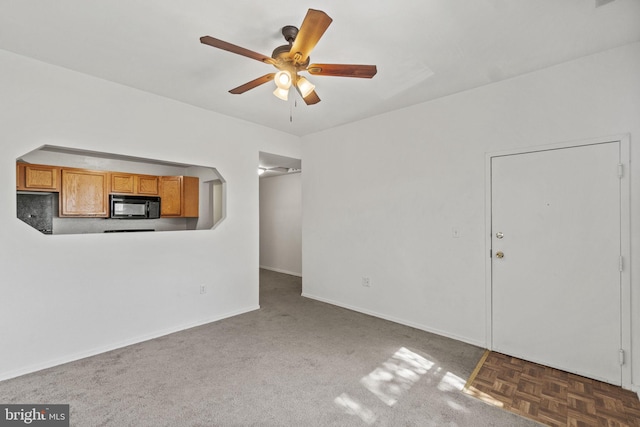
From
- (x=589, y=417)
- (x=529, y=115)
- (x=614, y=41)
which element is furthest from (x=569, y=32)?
(x=589, y=417)

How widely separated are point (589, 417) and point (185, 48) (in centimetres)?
401

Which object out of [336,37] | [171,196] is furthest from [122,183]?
[336,37]

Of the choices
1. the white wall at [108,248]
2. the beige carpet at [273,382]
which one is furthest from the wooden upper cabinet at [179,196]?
the beige carpet at [273,382]

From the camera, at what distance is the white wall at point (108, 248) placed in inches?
97.0

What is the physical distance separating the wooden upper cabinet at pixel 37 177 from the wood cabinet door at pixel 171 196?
1.33 metres

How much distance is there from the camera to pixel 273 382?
7.66 feet

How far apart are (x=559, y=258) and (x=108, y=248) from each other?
4.34 meters

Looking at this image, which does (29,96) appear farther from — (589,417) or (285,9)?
(589,417)

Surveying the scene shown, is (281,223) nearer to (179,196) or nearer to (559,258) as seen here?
(179,196)

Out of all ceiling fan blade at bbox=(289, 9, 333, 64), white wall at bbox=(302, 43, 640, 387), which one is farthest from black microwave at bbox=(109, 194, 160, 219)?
ceiling fan blade at bbox=(289, 9, 333, 64)

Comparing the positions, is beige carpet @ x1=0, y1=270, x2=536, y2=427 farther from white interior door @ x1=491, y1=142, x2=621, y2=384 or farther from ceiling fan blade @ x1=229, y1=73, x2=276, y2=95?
ceiling fan blade @ x1=229, y1=73, x2=276, y2=95

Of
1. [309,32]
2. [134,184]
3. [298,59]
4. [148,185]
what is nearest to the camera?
[309,32]

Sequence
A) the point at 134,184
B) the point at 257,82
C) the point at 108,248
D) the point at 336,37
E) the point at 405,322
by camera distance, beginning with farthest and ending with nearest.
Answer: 1. the point at 134,184
2. the point at 405,322
3. the point at 108,248
4. the point at 257,82
5. the point at 336,37

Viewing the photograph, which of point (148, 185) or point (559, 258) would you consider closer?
point (559, 258)
